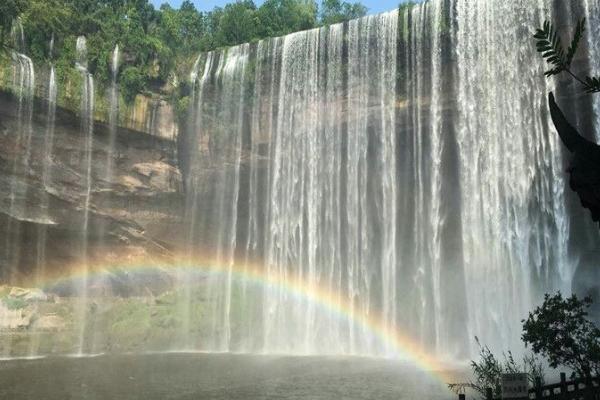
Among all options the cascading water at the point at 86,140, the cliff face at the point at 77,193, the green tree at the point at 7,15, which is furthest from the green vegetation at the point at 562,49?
the green tree at the point at 7,15

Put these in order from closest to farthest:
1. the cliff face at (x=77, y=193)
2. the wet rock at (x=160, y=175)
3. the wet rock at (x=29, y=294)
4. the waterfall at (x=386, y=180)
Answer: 1. the waterfall at (x=386, y=180)
2. the cliff face at (x=77, y=193)
3. the wet rock at (x=29, y=294)
4. the wet rock at (x=160, y=175)

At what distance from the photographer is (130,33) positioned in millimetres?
34438

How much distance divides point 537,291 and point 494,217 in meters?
3.69

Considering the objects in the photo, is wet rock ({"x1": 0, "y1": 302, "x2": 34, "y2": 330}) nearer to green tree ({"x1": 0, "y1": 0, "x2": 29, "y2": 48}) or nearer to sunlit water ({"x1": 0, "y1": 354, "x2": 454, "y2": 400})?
sunlit water ({"x1": 0, "y1": 354, "x2": 454, "y2": 400})

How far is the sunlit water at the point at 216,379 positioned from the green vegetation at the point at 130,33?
14856 mm

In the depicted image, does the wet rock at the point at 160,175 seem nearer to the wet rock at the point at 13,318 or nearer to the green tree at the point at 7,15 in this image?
the green tree at the point at 7,15

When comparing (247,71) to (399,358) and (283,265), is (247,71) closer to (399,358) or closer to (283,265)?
(283,265)

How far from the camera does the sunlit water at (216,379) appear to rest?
15719mm

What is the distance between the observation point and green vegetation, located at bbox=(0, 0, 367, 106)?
30922 millimetres

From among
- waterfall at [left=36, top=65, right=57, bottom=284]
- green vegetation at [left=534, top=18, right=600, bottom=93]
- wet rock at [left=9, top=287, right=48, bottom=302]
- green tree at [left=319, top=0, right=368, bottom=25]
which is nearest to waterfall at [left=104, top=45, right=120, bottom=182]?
waterfall at [left=36, top=65, right=57, bottom=284]

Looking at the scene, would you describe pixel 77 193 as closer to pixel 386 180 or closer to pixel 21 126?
pixel 21 126

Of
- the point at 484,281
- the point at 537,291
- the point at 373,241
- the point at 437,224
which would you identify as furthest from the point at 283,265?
the point at 537,291

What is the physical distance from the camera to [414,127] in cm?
2977

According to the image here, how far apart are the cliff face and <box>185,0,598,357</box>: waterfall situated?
79.8 inches
